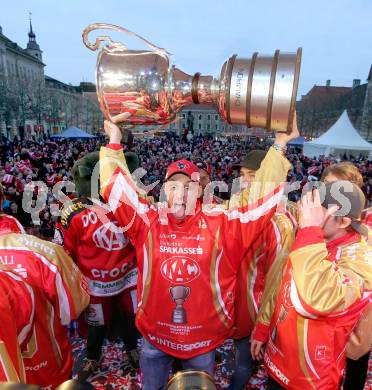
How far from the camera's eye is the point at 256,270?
254 cm

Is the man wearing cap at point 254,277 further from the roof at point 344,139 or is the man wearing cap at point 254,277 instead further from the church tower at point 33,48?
the church tower at point 33,48

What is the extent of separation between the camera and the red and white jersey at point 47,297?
1.61 m

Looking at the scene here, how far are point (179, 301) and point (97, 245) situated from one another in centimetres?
104

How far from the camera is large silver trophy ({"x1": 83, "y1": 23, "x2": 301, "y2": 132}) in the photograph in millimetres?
1619

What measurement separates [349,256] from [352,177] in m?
1.05

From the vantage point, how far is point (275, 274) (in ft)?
7.80

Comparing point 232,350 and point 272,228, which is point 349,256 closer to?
point 272,228

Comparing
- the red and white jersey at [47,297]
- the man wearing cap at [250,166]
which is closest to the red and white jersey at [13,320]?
the red and white jersey at [47,297]

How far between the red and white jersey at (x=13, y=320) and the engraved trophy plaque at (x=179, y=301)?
31.7 inches

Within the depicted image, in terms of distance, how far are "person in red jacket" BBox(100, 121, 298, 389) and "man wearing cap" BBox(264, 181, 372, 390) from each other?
345 mm

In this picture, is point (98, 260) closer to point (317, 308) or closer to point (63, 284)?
point (63, 284)

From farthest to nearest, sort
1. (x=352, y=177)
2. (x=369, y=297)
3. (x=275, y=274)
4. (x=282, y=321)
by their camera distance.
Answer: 1. (x=352, y=177)
2. (x=275, y=274)
3. (x=282, y=321)
4. (x=369, y=297)

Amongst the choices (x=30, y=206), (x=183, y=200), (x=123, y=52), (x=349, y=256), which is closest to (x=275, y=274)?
(x=349, y=256)

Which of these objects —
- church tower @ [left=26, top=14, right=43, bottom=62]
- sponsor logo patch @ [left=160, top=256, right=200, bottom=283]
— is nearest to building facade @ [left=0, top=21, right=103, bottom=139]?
church tower @ [left=26, top=14, right=43, bottom=62]
